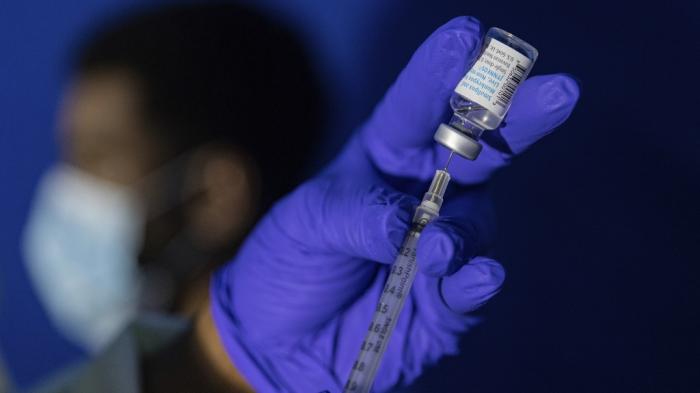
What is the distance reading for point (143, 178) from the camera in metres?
1.43

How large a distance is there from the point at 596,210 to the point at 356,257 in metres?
0.47

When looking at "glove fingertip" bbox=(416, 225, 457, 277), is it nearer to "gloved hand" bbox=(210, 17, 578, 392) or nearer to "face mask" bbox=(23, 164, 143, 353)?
"gloved hand" bbox=(210, 17, 578, 392)

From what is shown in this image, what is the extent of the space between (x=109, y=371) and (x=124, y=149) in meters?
0.53

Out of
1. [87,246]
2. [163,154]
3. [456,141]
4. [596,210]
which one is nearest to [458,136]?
[456,141]

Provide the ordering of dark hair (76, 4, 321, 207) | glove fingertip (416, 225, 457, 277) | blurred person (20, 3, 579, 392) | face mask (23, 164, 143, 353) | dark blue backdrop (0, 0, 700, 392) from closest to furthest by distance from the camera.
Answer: glove fingertip (416, 225, 457, 277) → blurred person (20, 3, 579, 392) → dark blue backdrop (0, 0, 700, 392) → dark hair (76, 4, 321, 207) → face mask (23, 164, 143, 353)

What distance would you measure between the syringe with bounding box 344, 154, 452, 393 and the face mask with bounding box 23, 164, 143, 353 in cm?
86

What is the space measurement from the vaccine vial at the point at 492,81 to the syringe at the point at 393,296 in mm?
51

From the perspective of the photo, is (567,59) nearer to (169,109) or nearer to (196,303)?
(169,109)

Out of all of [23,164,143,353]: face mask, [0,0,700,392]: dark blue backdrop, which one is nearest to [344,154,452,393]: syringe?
[0,0,700,392]: dark blue backdrop

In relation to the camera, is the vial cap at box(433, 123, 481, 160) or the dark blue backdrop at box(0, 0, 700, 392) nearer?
the vial cap at box(433, 123, 481, 160)

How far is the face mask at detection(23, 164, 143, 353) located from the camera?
1.49 meters

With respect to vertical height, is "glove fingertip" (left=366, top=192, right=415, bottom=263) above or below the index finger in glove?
below

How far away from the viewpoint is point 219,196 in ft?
4.92

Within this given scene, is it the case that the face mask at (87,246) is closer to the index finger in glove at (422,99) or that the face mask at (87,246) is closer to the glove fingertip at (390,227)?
the index finger in glove at (422,99)
